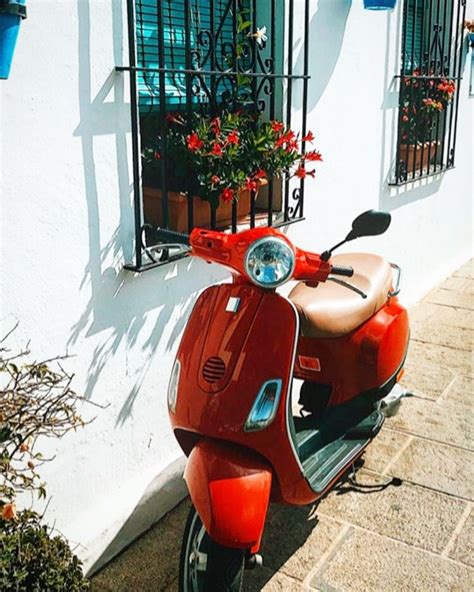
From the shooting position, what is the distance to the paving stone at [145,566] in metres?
2.76

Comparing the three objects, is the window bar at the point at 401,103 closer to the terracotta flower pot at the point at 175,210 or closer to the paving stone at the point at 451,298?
the paving stone at the point at 451,298

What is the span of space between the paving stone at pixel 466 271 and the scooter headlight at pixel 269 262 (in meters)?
5.04

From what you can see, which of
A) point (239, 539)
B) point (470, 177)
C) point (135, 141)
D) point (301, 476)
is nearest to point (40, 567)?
point (239, 539)

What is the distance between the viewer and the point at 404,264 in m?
5.78

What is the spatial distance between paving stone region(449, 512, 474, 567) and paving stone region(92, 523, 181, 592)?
1.14 metres

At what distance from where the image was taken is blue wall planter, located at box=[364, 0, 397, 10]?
4.24 m

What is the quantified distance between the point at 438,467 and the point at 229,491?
1694mm

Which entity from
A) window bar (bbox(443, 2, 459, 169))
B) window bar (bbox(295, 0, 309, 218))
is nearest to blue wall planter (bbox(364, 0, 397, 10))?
window bar (bbox(295, 0, 309, 218))

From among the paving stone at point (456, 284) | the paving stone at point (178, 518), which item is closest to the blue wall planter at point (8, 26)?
the paving stone at point (178, 518)

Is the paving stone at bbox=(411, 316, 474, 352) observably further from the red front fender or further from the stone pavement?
the red front fender

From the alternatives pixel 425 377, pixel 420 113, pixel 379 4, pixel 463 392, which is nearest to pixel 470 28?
pixel 420 113

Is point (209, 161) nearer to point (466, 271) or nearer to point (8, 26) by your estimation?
point (8, 26)

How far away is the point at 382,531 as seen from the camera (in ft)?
10.1

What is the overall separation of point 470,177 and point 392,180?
7.52 ft
